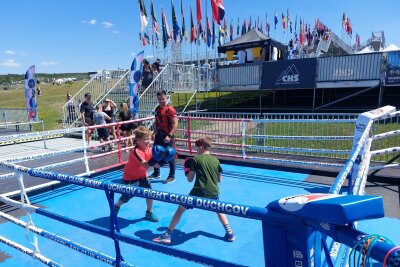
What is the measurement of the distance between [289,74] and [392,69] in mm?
4408

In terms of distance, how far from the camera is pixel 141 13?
19.4 meters

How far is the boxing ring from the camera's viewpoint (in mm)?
1434

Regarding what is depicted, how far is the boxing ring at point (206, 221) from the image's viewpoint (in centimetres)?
143

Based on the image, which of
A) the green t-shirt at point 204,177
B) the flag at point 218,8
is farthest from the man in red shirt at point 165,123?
the flag at point 218,8

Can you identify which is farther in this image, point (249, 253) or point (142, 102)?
point (142, 102)

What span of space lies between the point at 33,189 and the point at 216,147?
5668mm

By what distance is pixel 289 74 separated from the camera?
1498 cm

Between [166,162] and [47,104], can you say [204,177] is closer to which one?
[166,162]

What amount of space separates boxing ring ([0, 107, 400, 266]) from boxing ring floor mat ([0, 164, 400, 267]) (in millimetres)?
15

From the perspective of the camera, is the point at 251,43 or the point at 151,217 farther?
the point at 251,43

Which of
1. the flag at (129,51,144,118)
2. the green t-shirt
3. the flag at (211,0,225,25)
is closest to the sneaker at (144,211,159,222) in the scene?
the green t-shirt

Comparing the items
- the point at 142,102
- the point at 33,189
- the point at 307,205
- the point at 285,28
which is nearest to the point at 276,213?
the point at 307,205

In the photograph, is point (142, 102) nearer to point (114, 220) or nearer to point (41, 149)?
point (41, 149)

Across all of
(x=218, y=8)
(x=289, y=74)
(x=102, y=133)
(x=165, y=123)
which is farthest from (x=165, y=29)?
(x=165, y=123)
